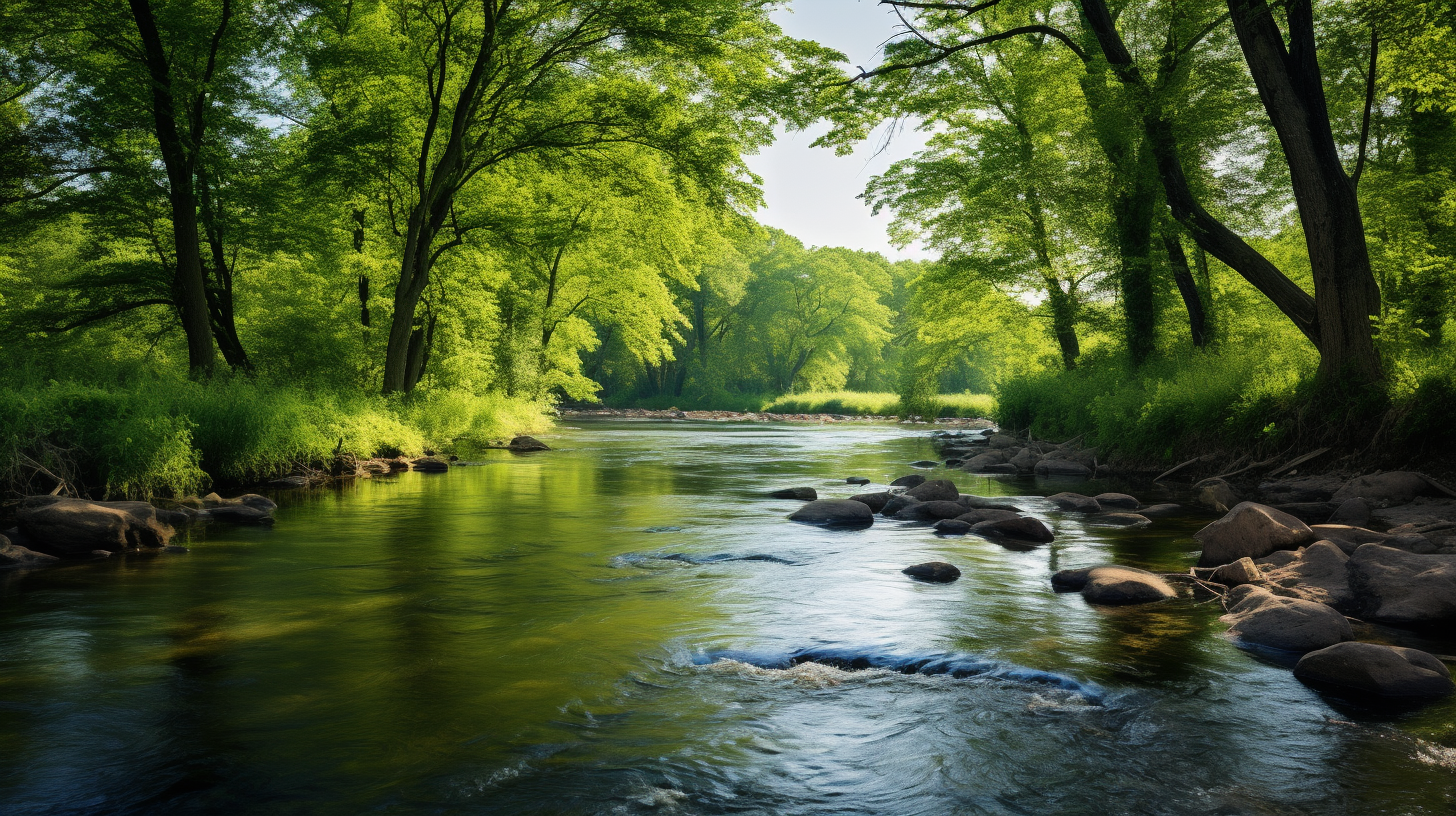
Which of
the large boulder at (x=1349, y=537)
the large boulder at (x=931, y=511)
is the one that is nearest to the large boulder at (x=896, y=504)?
the large boulder at (x=931, y=511)

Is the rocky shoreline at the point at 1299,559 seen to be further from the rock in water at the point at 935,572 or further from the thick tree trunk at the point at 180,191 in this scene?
the thick tree trunk at the point at 180,191

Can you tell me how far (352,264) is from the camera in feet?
70.4

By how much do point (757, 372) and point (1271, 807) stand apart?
218 feet

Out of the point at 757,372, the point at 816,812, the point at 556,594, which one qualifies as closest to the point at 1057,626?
the point at 816,812

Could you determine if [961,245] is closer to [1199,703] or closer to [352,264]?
[352,264]

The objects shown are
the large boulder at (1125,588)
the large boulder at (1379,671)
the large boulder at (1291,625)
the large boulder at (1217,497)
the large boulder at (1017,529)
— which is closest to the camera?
the large boulder at (1379,671)

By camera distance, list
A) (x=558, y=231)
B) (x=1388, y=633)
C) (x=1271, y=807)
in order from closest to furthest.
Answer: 1. (x=1271, y=807)
2. (x=1388, y=633)
3. (x=558, y=231)

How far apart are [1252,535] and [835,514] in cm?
491

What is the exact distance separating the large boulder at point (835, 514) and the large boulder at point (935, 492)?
1.09 metres

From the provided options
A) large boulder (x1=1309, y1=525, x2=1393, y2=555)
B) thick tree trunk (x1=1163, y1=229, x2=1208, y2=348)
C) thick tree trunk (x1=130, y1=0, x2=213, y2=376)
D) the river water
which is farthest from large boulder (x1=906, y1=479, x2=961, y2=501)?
thick tree trunk (x1=130, y1=0, x2=213, y2=376)

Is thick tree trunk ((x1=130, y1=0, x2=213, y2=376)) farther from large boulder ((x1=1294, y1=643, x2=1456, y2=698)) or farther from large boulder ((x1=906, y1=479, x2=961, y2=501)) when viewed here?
large boulder ((x1=1294, y1=643, x2=1456, y2=698))

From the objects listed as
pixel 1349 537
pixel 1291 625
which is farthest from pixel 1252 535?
pixel 1291 625

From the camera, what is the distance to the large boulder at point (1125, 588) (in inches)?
268

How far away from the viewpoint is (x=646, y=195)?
73.7 ft
